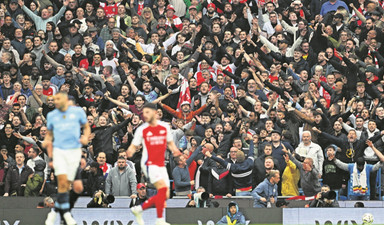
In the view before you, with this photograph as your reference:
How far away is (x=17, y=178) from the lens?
2430cm

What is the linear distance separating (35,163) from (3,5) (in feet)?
30.7

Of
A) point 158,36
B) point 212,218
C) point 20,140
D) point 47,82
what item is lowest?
point 212,218

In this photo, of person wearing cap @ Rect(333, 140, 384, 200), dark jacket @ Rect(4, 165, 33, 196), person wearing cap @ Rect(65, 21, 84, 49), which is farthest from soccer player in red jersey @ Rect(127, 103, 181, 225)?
person wearing cap @ Rect(65, 21, 84, 49)

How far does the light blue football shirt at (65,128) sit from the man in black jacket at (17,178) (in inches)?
309

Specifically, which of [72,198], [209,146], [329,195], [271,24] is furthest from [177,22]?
[72,198]

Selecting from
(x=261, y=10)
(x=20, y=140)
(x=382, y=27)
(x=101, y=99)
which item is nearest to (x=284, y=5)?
(x=261, y=10)

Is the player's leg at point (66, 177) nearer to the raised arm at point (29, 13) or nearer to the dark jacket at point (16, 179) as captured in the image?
the dark jacket at point (16, 179)

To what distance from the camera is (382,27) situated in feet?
99.0

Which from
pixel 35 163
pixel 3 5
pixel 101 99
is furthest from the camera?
pixel 3 5

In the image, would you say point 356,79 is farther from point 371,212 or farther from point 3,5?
point 3,5

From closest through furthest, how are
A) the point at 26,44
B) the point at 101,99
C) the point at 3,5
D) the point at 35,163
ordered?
the point at 35,163
the point at 101,99
the point at 26,44
the point at 3,5

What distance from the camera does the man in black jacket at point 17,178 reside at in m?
24.3

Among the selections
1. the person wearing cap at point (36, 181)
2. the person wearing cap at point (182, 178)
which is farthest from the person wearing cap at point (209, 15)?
the person wearing cap at point (36, 181)

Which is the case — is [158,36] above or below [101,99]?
above
